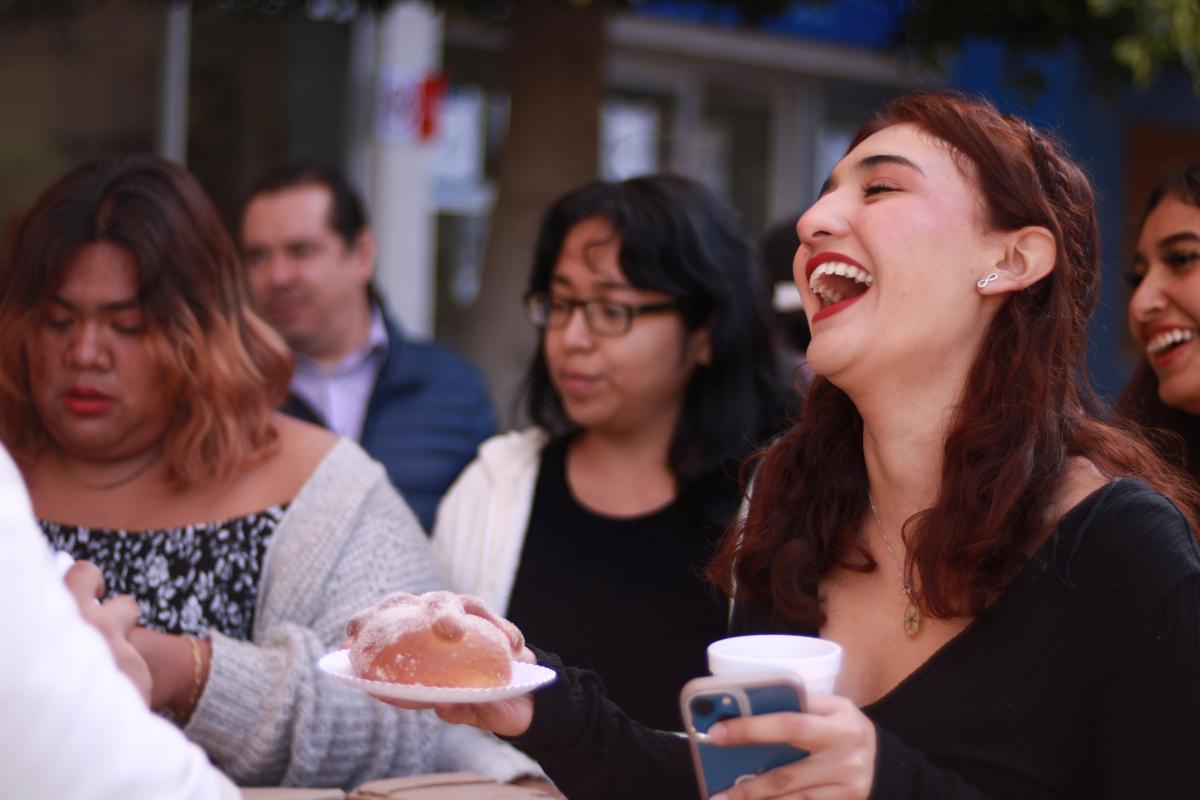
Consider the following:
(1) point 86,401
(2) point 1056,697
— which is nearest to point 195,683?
(1) point 86,401

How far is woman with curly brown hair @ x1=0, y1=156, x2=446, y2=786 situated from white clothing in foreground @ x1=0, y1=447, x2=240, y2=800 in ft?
4.32

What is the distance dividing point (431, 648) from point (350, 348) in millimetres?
3006

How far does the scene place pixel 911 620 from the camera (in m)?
2.06

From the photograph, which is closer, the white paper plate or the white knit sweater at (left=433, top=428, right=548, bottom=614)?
the white paper plate

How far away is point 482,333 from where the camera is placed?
5508mm

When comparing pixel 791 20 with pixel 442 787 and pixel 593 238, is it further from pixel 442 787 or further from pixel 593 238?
pixel 442 787

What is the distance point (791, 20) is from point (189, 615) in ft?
24.5

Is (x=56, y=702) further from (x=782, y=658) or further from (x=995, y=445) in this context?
(x=995, y=445)

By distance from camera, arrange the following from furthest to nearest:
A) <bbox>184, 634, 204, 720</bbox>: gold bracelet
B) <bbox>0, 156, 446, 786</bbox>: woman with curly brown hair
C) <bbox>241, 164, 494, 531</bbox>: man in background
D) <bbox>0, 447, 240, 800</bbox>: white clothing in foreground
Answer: <bbox>241, 164, 494, 531</bbox>: man in background → <bbox>0, 156, 446, 786</bbox>: woman with curly brown hair → <bbox>184, 634, 204, 720</bbox>: gold bracelet → <bbox>0, 447, 240, 800</bbox>: white clothing in foreground

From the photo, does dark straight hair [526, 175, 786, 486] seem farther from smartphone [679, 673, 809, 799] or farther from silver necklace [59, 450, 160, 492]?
smartphone [679, 673, 809, 799]

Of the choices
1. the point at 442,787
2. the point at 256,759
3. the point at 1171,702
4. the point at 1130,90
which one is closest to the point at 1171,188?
the point at 1171,702

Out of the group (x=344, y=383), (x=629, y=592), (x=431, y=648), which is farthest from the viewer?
(x=344, y=383)

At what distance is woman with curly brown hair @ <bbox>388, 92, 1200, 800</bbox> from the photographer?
1.80 m

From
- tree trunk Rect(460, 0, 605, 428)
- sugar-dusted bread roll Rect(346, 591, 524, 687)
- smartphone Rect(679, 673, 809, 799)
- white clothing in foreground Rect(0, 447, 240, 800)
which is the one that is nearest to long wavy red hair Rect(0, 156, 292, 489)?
sugar-dusted bread roll Rect(346, 591, 524, 687)
